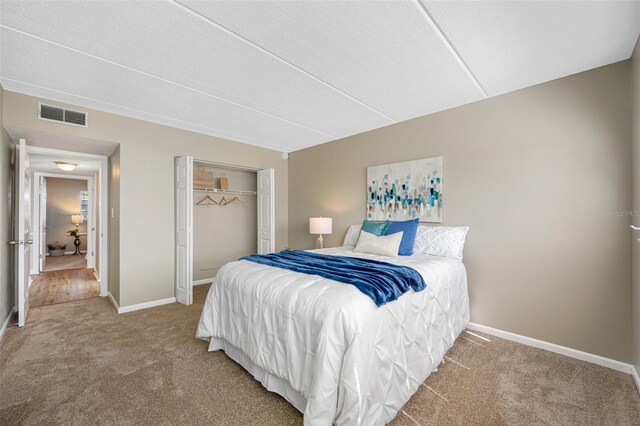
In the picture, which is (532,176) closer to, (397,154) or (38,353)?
(397,154)

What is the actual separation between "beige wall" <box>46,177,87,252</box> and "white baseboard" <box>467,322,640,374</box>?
10.5 meters

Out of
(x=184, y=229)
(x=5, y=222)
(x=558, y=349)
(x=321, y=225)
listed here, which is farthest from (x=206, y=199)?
(x=558, y=349)

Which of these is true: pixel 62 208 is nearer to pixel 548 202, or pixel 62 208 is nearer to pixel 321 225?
pixel 321 225

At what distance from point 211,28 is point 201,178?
3.08m

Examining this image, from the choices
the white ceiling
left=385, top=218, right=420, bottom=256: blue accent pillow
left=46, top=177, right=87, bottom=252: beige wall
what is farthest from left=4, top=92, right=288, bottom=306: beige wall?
left=46, top=177, right=87, bottom=252: beige wall

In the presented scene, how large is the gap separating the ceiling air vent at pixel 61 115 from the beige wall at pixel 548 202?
3944 mm

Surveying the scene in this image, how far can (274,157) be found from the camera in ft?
17.2

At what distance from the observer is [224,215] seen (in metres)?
5.29

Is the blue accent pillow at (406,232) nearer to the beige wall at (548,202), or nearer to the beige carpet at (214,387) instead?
the beige wall at (548,202)

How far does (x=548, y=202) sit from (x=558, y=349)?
1316 millimetres

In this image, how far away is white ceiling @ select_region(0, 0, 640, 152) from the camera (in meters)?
1.73

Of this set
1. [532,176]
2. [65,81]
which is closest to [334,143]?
[532,176]

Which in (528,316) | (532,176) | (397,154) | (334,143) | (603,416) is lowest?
(603,416)

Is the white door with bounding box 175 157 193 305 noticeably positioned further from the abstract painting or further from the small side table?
the small side table
